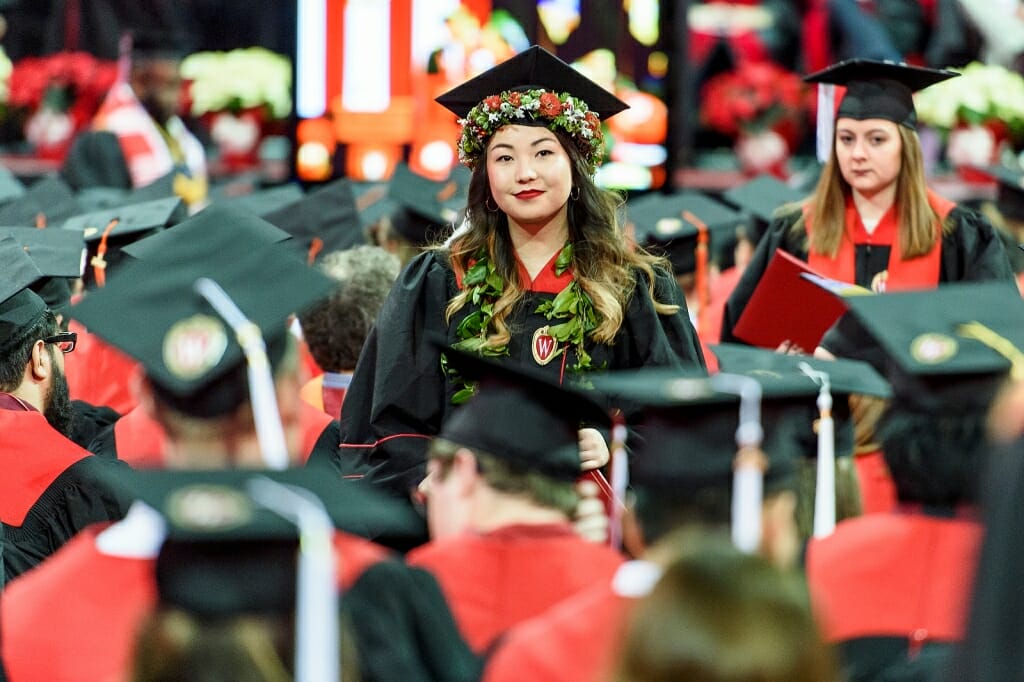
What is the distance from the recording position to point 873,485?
3963 millimetres

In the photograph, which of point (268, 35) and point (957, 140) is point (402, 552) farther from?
point (268, 35)

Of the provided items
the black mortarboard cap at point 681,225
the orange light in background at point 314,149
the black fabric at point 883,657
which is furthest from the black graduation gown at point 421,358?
the orange light in background at point 314,149

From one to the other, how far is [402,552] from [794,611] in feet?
8.89

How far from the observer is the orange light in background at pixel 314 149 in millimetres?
12680

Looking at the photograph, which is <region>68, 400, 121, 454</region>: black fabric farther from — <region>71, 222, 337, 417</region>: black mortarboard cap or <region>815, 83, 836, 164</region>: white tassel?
<region>815, 83, 836, 164</region>: white tassel

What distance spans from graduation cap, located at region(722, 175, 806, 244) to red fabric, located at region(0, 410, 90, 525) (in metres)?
4.17

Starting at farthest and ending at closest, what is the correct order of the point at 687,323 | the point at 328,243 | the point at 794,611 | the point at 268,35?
the point at 268,35, the point at 328,243, the point at 687,323, the point at 794,611

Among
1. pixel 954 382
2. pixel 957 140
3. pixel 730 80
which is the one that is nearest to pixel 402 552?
pixel 954 382

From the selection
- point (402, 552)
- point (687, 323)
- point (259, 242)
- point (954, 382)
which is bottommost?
A: point (402, 552)

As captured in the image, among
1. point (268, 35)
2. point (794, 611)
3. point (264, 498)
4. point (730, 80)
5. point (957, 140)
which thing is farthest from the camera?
point (268, 35)

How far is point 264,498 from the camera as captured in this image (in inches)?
91.0

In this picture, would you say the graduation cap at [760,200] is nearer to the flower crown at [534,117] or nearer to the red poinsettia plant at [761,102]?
the flower crown at [534,117]

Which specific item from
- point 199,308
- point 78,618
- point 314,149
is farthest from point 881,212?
point 314,149

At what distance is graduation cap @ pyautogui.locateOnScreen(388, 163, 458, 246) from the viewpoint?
7000 millimetres
